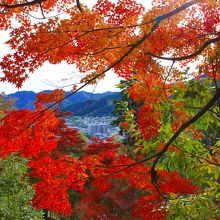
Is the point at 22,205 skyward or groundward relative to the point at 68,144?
groundward

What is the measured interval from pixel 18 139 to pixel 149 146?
11.7 ft

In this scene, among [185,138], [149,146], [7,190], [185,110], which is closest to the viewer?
[185,110]

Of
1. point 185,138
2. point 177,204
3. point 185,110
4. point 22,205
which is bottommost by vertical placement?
point 22,205

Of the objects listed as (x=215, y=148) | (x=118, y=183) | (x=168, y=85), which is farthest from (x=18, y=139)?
(x=118, y=183)

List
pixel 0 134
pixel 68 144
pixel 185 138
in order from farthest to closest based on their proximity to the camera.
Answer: pixel 68 144 → pixel 0 134 → pixel 185 138

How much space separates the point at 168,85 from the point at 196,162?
4.39ft

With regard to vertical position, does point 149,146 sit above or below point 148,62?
below

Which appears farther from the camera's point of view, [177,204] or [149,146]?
[149,146]

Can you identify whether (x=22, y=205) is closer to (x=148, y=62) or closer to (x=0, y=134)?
(x=0, y=134)

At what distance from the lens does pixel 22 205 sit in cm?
1224

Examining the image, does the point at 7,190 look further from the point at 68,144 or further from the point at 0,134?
the point at 68,144

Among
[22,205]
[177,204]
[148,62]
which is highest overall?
[148,62]

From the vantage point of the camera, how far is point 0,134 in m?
7.82

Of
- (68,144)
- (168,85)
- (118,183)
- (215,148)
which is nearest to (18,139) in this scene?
(168,85)
